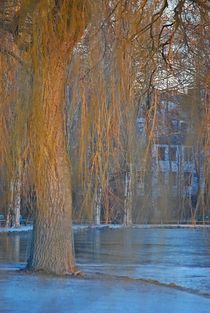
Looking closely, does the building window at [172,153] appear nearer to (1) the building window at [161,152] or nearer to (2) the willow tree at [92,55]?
(1) the building window at [161,152]

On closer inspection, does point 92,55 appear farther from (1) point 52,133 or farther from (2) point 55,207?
(2) point 55,207

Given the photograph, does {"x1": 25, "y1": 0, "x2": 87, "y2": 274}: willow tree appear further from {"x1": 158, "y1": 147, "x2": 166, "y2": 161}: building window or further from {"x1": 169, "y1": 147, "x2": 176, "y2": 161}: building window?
{"x1": 169, "y1": 147, "x2": 176, "y2": 161}: building window

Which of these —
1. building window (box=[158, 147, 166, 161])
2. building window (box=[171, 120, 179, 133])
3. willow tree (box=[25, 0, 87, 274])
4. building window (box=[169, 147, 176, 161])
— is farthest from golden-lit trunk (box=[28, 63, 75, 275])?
building window (box=[169, 147, 176, 161])

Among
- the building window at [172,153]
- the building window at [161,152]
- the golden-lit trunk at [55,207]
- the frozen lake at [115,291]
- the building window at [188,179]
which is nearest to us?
the frozen lake at [115,291]

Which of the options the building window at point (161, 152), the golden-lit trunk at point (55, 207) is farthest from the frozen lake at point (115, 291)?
the building window at point (161, 152)

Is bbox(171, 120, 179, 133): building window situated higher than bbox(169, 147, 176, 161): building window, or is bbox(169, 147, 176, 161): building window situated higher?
bbox(171, 120, 179, 133): building window

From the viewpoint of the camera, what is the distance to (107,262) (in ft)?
68.4

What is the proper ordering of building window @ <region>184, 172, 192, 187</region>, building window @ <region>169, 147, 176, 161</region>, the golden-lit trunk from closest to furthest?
the golden-lit trunk → building window @ <region>169, 147, 176, 161</region> → building window @ <region>184, 172, 192, 187</region>

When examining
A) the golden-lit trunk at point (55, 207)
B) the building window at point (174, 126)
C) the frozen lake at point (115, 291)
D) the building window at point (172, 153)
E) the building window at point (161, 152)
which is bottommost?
the frozen lake at point (115, 291)

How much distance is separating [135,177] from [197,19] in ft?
11.4

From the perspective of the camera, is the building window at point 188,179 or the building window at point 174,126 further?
the building window at point 188,179

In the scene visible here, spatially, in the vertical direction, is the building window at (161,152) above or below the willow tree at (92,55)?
below

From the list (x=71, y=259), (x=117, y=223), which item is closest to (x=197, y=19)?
(x=71, y=259)

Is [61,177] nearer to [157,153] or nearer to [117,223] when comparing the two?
[157,153]
